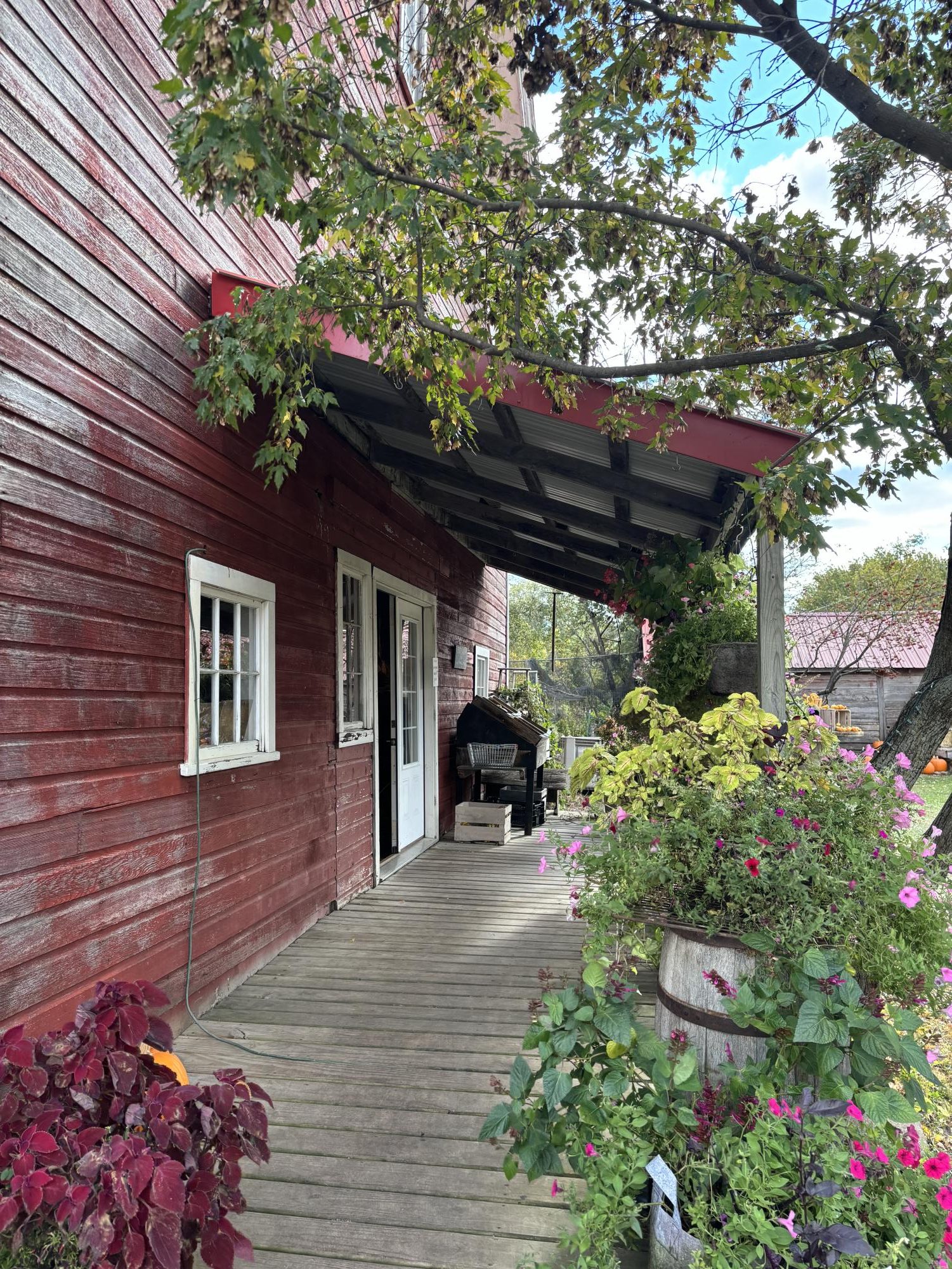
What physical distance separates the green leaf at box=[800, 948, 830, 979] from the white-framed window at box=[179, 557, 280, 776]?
2.25 metres

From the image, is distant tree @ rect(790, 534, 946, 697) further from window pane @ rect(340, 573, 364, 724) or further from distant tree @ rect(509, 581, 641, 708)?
window pane @ rect(340, 573, 364, 724)

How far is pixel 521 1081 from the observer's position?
1.79 metres

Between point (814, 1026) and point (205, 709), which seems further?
point (205, 709)

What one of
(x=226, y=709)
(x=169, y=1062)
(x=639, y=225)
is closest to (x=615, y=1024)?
(x=169, y=1062)

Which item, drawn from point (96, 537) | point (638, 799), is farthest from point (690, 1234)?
point (96, 537)

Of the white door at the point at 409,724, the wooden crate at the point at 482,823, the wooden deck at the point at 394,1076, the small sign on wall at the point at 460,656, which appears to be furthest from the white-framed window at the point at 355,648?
the small sign on wall at the point at 460,656

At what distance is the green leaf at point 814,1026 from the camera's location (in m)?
1.64

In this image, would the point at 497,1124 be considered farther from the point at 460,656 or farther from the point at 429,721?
the point at 460,656

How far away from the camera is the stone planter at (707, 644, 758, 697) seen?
4.02 meters

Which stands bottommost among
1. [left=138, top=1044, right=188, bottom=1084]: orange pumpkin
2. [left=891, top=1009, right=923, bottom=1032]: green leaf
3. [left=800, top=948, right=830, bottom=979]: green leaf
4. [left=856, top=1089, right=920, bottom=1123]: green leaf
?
[left=138, top=1044, right=188, bottom=1084]: orange pumpkin

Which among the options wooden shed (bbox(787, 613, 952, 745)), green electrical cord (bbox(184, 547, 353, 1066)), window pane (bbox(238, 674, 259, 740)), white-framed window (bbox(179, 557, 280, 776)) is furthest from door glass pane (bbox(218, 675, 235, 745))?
wooden shed (bbox(787, 613, 952, 745))

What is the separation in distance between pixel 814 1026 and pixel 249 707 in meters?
2.86

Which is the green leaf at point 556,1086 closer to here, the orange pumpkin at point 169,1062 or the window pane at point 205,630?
the orange pumpkin at point 169,1062

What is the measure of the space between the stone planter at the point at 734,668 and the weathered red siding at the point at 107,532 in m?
2.33
